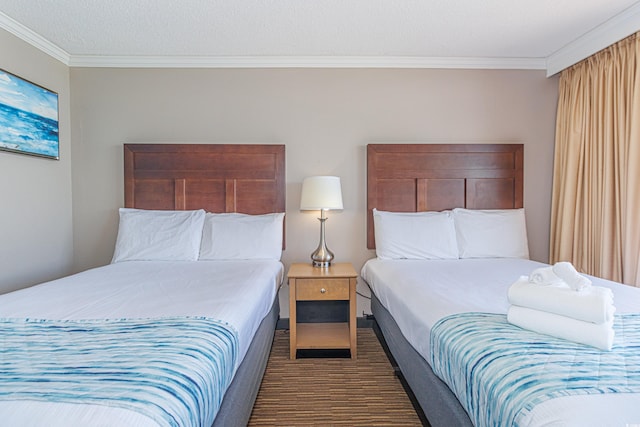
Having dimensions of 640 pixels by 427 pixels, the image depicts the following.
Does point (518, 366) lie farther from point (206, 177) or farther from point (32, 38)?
point (32, 38)

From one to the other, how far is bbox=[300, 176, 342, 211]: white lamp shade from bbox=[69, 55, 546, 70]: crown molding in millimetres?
1108

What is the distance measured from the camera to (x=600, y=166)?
2734 mm

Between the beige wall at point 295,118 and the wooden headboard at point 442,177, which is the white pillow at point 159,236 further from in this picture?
the wooden headboard at point 442,177

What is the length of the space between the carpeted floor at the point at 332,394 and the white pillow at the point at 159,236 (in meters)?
1.10

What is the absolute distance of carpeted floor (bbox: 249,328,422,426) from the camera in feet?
6.13

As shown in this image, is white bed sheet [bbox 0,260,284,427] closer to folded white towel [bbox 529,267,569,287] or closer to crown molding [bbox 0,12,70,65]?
folded white towel [bbox 529,267,569,287]

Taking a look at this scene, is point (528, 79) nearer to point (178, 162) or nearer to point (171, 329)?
point (178, 162)

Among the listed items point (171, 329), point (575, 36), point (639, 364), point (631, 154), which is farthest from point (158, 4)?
point (631, 154)

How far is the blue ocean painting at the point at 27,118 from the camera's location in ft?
8.32

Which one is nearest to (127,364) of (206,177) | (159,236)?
(159,236)

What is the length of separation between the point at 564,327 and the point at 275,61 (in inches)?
115

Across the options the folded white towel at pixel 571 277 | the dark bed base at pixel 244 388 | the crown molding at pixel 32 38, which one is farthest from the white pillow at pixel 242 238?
the folded white towel at pixel 571 277

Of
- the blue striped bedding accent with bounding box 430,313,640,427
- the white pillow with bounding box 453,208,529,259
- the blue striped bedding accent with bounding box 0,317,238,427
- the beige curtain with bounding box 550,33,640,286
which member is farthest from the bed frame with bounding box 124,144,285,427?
the beige curtain with bounding box 550,33,640,286

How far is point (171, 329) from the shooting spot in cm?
125
